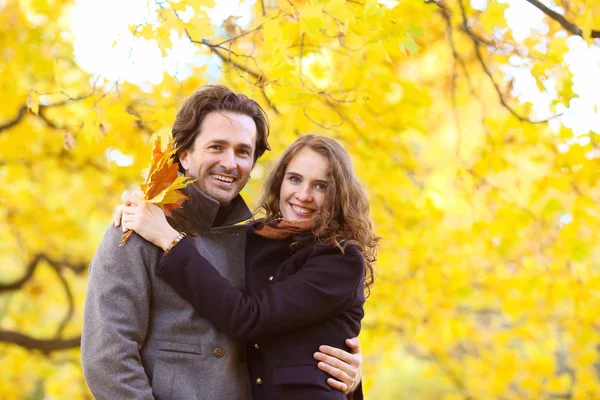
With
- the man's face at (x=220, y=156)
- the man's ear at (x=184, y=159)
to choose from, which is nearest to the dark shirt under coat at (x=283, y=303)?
the man's face at (x=220, y=156)

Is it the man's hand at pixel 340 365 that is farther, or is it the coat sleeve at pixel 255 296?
the man's hand at pixel 340 365

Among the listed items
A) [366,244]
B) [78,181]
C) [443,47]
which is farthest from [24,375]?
[366,244]

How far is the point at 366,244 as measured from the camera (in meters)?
2.61

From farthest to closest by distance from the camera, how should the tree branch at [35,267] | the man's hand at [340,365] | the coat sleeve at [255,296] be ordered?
the tree branch at [35,267] < the man's hand at [340,365] < the coat sleeve at [255,296]

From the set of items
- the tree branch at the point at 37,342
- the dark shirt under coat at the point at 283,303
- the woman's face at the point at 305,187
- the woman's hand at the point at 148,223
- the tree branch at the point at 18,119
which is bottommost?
the tree branch at the point at 37,342

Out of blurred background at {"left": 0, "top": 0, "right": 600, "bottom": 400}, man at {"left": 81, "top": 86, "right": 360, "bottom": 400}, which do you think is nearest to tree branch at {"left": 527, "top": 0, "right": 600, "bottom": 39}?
blurred background at {"left": 0, "top": 0, "right": 600, "bottom": 400}

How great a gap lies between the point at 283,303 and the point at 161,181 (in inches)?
22.1

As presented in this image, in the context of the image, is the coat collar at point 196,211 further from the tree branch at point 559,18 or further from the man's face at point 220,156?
the tree branch at point 559,18

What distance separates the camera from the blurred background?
2959 millimetres

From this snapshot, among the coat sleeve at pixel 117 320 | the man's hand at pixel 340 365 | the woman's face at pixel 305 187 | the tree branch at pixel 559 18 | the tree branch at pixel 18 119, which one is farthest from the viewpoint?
the tree branch at pixel 18 119

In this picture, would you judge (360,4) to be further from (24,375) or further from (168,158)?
(24,375)

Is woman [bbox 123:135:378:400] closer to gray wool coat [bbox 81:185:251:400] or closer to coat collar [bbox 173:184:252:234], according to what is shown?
gray wool coat [bbox 81:185:251:400]

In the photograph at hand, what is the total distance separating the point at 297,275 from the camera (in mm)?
2379

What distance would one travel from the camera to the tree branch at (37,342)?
4812 millimetres
